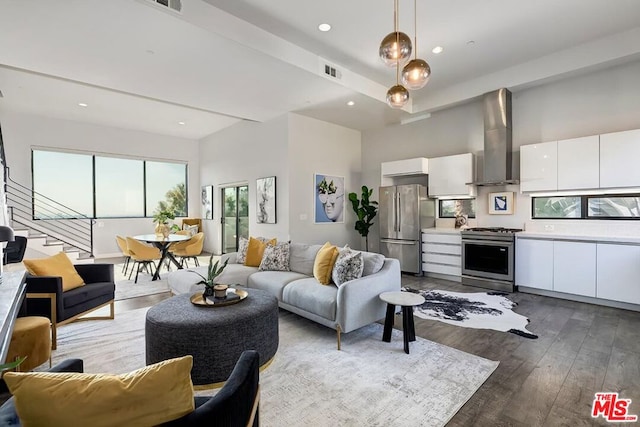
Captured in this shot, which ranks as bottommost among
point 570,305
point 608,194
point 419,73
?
point 570,305

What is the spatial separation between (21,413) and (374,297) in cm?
279

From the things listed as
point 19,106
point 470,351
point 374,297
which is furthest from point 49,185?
point 470,351

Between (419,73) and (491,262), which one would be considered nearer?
(419,73)

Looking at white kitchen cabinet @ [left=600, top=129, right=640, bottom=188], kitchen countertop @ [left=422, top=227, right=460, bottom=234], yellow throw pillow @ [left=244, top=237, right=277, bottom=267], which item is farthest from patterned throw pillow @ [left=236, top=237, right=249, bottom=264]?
white kitchen cabinet @ [left=600, top=129, right=640, bottom=188]

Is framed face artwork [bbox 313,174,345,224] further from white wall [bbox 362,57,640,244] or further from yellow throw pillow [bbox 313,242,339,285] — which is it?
yellow throw pillow [bbox 313,242,339,285]

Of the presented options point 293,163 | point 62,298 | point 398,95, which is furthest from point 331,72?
point 62,298

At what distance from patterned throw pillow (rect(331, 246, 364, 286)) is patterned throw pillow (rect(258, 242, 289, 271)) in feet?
3.77

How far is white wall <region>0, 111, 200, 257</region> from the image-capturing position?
7.34 m

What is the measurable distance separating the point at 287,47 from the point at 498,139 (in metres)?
3.92

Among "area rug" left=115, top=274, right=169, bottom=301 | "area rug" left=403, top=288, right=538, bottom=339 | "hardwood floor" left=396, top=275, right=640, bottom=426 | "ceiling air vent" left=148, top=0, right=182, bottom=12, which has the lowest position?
"hardwood floor" left=396, top=275, right=640, bottom=426

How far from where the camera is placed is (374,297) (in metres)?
3.23

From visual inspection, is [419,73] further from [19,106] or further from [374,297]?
[19,106]

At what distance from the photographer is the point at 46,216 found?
7.81 m

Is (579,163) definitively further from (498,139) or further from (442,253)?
(442,253)
